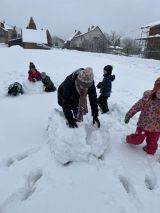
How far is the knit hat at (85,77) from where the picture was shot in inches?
135

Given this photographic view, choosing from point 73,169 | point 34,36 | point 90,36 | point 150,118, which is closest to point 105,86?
point 150,118

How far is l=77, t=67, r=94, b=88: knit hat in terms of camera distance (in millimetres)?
3435

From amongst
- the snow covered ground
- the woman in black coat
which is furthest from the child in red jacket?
the woman in black coat

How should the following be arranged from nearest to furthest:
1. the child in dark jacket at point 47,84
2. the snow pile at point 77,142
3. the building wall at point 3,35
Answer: the snow pile at point 77,142 → the child in dark jacket at point 47,84 → the building wall at point 3,35

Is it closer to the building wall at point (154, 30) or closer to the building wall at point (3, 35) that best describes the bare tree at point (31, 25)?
the building wall at point (3, 35)

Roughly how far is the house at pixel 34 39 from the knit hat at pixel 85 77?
136 feet

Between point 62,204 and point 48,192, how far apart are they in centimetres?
27

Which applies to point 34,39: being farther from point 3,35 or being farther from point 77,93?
point 77,93

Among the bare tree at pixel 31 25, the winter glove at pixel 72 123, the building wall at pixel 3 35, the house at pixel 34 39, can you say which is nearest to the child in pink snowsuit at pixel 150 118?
the winter glove at pixel 72 123

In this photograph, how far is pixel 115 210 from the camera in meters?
2.87

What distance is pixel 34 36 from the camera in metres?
44.5

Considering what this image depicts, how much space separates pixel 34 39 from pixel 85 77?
43.1 meters

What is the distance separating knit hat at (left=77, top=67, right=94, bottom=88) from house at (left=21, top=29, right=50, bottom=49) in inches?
1633

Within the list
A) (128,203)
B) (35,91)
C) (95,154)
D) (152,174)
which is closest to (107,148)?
(95,154)
